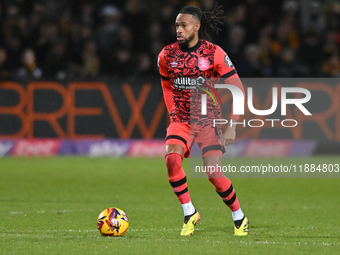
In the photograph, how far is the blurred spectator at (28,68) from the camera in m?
13.7

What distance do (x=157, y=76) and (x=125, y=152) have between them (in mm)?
1841

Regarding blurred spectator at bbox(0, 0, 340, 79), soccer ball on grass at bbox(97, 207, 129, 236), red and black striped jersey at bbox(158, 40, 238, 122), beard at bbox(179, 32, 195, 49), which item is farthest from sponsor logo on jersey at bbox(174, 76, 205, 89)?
blurred spectator at bbox(0, 0, 340, 79)

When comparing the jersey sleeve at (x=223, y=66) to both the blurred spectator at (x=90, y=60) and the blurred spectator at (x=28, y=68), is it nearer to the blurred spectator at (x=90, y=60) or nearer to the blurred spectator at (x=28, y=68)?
the blurred spectator at (x=28, y=68)

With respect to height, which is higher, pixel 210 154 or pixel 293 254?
pixel 210 154

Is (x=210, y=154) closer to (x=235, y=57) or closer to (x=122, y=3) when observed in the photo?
(x=235, y=57)

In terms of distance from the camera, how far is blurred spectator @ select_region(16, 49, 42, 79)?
1373 centimetres

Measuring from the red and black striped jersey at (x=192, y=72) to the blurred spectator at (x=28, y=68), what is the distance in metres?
8.13

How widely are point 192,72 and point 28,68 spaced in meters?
8.54

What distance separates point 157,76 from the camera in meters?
14.2

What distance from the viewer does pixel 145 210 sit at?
7863mm

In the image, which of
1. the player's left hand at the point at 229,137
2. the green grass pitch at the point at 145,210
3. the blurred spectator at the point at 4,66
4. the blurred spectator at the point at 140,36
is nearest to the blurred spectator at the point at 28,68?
the blurred spectator at the point at 140,36

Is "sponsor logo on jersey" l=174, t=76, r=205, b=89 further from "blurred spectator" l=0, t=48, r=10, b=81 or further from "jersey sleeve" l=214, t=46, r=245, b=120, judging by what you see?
Answer: "blurred spectator" l=0, t=48, r=10, b=81

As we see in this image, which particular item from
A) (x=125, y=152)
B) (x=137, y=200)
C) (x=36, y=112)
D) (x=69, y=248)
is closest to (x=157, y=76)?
(x=125, y=152)

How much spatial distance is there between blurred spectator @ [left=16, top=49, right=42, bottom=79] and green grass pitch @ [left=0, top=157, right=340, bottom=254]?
186cm
